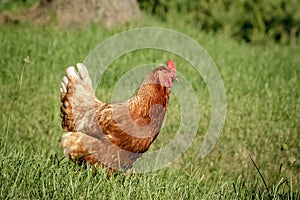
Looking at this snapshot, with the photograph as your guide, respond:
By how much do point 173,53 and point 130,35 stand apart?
88 centimetres

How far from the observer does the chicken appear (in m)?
A: 4.26

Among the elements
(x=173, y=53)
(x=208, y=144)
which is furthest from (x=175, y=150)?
→ (x=173, y=53)

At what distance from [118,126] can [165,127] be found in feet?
6.83

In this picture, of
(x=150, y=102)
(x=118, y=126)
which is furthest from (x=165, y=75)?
(x=118, y=126)

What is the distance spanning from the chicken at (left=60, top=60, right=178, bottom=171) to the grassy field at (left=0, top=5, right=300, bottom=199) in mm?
181

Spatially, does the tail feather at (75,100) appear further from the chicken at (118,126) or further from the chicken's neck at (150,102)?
the chicken's neck at (150,102)

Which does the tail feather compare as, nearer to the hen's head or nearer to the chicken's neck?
the chicken's neck

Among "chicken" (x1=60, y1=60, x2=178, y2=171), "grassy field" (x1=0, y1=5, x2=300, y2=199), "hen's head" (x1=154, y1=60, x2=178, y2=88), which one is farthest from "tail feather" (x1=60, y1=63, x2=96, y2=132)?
"hen's head" (x1=154, y1=60, x2=178, y2=88)

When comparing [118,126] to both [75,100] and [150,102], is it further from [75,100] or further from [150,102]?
[75,100]

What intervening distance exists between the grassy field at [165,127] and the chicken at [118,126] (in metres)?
0.18

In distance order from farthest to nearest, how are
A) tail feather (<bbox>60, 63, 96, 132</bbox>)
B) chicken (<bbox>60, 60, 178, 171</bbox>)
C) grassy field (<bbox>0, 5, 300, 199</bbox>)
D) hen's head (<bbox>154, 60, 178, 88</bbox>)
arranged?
tail feather (<bbox>60, 63, 96, 132</bbox>) → hen's head (<bbox>154, 60, 178, 88</bbox>) → chicken (<bbox>60, 60, 178, 171</bbox>) → grassy field (<bbox>0, 5, 300, 199</bbox>)

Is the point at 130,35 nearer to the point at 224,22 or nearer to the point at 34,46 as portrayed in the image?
the point at 34,46

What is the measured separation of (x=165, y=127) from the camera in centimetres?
631

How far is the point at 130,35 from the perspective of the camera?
8.96 metres
